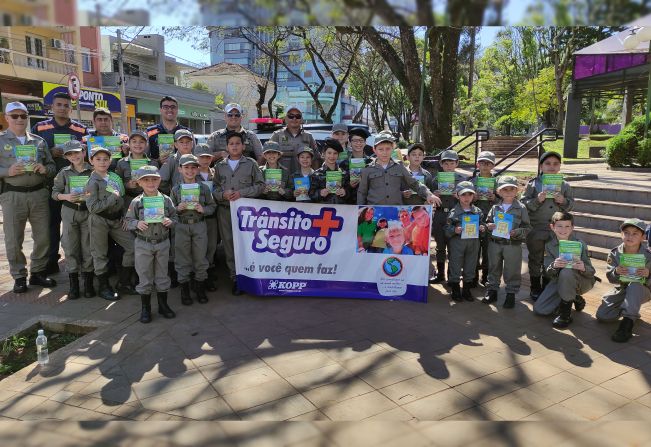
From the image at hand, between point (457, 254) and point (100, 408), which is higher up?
point (457, 254)

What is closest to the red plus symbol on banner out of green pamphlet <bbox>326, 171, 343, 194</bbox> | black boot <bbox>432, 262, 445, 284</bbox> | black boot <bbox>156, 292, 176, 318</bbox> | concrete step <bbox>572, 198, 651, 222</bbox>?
green pamphlet <bbox>326, 171, 343, 194</bbox>

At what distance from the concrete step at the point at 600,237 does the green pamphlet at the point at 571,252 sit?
3.16m

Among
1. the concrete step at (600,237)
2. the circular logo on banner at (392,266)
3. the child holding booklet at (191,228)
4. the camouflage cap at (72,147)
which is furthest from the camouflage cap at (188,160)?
the concrete step at (600,237)

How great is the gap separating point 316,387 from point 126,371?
1.53m

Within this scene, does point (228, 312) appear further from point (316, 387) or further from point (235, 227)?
point (316, 387)

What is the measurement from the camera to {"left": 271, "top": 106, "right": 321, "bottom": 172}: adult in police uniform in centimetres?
668

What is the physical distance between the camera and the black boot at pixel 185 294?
541 centimetres

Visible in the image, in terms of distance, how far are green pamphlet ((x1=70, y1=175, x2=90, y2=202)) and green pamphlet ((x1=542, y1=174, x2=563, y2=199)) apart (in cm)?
517

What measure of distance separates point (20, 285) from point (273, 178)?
131 inches

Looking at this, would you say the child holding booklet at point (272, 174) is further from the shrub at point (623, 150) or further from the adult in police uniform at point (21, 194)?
the shrub at point (623, 150)

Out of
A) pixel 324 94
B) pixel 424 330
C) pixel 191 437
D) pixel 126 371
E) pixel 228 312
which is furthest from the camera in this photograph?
pixel 324 94

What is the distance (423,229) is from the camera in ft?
17.8

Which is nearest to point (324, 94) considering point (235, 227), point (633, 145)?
point (633, 145)

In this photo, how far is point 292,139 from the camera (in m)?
6.72
